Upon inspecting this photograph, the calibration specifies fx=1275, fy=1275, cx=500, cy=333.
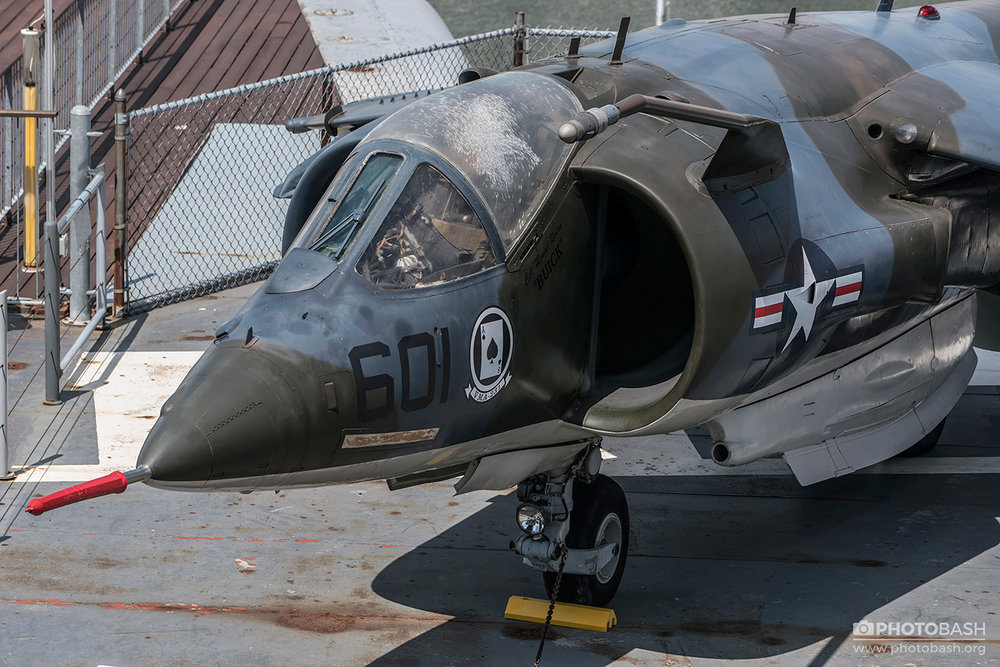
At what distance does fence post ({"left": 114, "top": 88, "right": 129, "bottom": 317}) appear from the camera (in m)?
11.6

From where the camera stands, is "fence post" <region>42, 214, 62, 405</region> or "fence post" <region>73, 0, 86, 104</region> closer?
"fence post" <region>42, 214, 62, 405</region>

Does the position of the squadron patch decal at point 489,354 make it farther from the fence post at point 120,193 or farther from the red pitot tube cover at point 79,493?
the fence post at point 120,193

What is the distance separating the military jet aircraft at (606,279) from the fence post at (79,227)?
4.36 m

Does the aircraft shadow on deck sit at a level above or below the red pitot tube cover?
below

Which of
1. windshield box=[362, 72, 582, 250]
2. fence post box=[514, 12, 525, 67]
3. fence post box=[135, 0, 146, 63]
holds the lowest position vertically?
fence post box=[135, 0, 146, 63]

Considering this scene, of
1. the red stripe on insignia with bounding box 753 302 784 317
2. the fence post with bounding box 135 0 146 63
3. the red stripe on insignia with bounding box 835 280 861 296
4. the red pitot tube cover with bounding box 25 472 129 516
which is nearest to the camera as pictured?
the red pitot tube cover with bounding box 25 472 129 516

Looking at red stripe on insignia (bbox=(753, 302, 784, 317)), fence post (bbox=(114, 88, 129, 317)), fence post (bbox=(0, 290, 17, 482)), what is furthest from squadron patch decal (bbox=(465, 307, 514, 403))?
fence post (bbox=(114, 88, 129, 317))

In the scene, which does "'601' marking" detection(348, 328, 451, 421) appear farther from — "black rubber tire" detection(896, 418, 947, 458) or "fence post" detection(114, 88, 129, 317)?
"fence post" detection(114, 88, 129, 317)

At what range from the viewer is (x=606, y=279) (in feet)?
23.1

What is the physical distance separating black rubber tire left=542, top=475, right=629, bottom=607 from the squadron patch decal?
1.38 metres

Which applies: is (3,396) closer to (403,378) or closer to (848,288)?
(403,378)

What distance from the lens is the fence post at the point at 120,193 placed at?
1162 cm

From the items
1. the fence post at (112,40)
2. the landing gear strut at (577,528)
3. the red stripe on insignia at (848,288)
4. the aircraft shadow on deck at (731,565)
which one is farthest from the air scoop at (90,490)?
the fence post at (112,40)

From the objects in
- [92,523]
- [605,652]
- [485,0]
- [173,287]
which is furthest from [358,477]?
[485,0]
